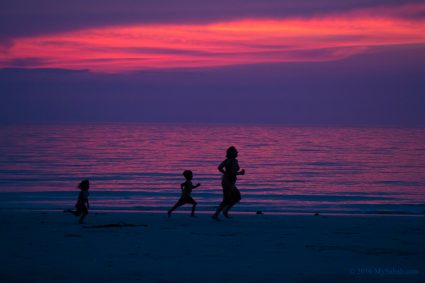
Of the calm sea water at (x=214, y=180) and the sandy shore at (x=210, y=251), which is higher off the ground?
the calm sea water at (x=214, y=180)

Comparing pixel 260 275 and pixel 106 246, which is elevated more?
pixel 106 246

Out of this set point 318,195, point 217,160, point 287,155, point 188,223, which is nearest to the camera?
point 188,223

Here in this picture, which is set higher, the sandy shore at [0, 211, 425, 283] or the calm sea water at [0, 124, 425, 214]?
the calm sea water at [0, 124, 425, 214]

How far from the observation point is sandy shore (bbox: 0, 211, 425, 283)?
287 inches

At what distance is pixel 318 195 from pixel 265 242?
15.1 m

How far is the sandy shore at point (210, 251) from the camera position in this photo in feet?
23.9

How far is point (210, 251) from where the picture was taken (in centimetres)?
884

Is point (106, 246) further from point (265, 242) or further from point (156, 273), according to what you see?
point (265, 242)

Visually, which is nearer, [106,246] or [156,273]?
[156,273]

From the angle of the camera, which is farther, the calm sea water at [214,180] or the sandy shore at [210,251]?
the calm sea water at [214,180]

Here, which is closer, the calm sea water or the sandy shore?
the sandy shore

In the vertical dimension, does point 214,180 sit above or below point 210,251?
above

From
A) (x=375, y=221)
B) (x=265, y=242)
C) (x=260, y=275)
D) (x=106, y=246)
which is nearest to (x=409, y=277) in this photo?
(x=260, y=275)

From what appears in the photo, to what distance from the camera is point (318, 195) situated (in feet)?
80.1
